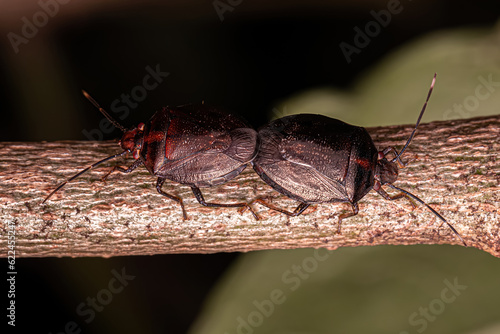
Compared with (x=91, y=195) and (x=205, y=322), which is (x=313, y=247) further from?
(x=91, y=195)

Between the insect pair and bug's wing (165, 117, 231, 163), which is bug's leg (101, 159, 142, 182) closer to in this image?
the insect pair

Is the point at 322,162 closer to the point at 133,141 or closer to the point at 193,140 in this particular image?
the point at 193,140

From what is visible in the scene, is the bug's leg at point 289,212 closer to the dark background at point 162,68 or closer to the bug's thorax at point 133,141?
the bug's thorax at point 133,141

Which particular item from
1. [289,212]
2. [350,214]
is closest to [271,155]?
[289,212]

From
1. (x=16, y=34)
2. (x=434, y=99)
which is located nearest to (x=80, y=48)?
(x=16, y=34)

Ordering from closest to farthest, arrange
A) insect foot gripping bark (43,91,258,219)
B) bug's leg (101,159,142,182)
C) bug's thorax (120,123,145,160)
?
bug's leg (101,159,142,182) < insect foot gripping bark (43,91,258,219) < bug's thorax (120,123,145,160)

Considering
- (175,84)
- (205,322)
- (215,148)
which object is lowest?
(205,322)

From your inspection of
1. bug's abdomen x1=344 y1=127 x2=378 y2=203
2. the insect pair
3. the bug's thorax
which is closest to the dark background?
the bug's thorax
